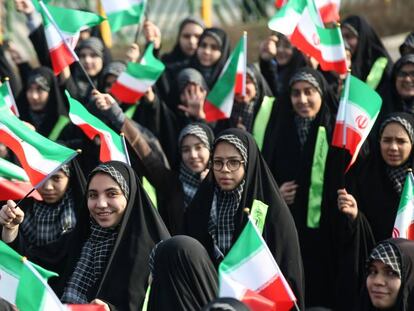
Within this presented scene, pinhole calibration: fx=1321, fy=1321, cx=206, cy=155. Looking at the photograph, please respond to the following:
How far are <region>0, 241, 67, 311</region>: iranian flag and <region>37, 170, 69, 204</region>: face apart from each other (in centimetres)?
165

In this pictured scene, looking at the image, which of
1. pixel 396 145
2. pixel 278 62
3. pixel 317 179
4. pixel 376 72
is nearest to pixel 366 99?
pixel 396 145

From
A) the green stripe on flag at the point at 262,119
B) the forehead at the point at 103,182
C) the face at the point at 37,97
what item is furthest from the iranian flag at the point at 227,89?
the forehead at the point at 103,182

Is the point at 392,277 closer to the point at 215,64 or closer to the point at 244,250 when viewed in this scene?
the point at 244,250

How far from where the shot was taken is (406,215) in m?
7.23

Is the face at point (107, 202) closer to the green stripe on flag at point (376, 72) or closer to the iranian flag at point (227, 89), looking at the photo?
the iranian flag at point (227, 89)

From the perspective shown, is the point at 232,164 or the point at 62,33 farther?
the point at 62,33

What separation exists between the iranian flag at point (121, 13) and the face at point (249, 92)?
3.24 feet

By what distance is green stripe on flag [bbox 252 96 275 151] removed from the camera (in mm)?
9469

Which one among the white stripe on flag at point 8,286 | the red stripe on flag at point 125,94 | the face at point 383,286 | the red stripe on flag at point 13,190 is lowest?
the white stripe on flag at point 8,286

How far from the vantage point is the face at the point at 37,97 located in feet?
Answer: 33.4

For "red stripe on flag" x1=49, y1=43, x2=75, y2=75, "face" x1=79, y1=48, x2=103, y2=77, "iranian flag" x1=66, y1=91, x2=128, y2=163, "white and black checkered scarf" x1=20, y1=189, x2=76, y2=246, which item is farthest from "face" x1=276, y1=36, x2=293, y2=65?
"white and black checkered scarf" x1=20, y1=189, x2=76, y2=246

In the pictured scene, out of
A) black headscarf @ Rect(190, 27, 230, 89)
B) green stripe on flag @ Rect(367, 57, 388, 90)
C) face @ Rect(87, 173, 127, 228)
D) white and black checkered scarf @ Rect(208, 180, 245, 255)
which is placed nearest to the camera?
face @ Rect(87, 173, 127, 228)

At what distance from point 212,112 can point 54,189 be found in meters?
1.82

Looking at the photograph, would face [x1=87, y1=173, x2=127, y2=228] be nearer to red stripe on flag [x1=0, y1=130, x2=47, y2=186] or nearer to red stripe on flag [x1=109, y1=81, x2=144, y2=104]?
red stripe on flag [x1=0, y1=130, x2=47, y2=186]
